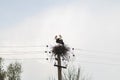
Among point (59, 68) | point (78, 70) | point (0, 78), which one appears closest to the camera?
point (59, 68)

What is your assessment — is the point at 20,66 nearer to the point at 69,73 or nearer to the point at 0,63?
the point at 0,63

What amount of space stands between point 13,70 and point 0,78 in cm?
275

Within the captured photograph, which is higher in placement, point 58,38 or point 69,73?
point 58,38

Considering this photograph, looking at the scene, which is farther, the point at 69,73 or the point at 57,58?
the point at 69,73

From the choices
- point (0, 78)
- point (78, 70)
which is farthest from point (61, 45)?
point (0, 78)

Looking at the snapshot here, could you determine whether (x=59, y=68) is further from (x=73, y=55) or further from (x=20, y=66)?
(x=20, y=66)

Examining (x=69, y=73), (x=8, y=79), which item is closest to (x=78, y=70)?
(x=69, y=73)

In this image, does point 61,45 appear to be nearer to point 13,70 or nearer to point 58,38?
point 58,38

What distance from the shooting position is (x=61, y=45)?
32.2m

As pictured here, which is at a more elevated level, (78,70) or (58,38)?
(58,38)

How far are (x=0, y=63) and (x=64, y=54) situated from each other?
19.0 metres

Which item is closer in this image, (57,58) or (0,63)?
(57,58)

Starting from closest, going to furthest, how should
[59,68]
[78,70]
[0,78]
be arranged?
[59,68] → [78,70] → [0,78]

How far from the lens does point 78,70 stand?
40469mm
